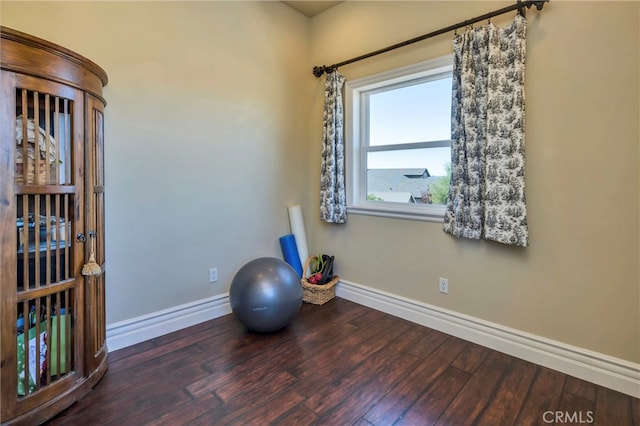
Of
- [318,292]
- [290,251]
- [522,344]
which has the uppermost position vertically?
[290,251]

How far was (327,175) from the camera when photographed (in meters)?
3.25

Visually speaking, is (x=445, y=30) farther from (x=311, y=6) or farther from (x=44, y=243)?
(x=44, y=243)

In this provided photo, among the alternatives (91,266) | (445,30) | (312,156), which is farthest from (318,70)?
(91,266)

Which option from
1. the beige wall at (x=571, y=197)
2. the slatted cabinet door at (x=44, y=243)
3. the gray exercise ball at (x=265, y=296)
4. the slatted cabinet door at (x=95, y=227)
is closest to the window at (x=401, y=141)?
the beige wall at (x=571, y=197)

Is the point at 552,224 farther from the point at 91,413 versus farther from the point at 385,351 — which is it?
the point at 91,413

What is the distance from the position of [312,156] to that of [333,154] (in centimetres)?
41

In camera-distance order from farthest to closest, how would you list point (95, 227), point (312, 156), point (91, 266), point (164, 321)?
point (312, 156), point (164, 321), point (95, 227), point (91, 266)

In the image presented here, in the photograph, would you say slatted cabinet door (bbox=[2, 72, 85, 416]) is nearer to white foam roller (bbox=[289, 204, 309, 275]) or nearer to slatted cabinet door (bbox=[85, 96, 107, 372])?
slatted cabinet door (bbox=[85, 96, 107, 372])

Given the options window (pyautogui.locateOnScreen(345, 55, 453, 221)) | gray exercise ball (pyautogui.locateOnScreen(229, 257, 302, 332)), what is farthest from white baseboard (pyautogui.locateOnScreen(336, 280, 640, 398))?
gray exercise ball (pyautogui.locateOnScreen(229, 257, 302, 332))

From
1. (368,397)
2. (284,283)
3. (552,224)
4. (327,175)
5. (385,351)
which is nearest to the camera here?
(368,397)

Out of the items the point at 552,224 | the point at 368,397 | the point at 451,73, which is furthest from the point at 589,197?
the point at 368,397

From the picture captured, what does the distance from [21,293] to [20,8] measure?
1602 millimetres

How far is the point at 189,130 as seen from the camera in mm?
2615

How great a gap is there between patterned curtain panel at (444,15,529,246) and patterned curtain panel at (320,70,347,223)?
1.10 m
